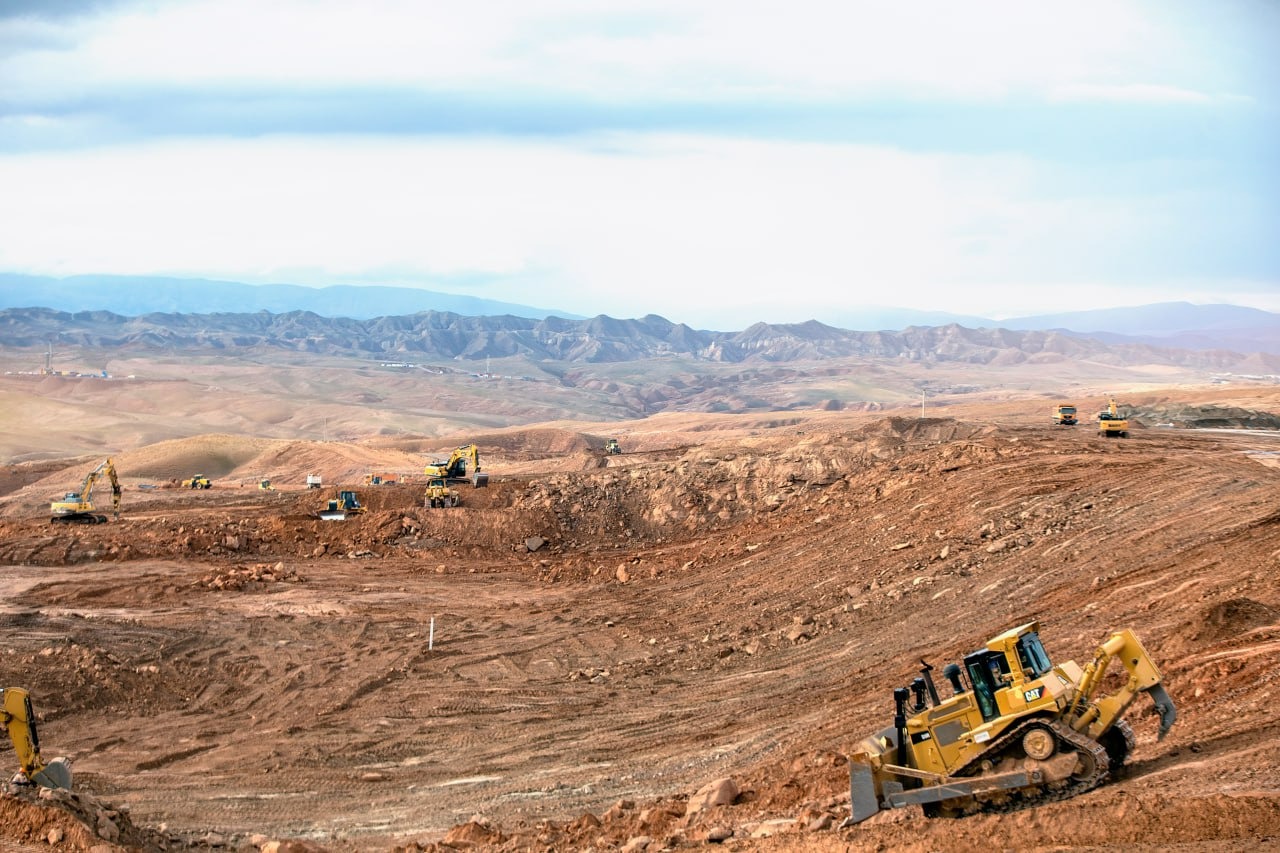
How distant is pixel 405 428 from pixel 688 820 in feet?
351

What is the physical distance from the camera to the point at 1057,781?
36.6ft

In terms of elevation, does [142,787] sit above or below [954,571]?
A: below

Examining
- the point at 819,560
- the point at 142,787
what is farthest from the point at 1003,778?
the point at 819,560

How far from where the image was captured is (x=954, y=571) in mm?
24469

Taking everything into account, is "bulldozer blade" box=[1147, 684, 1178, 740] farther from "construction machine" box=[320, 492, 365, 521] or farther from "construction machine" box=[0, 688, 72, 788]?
"construction machine" box=[320, 492, 365, 521]

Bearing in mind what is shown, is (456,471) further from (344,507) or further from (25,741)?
(25,741)

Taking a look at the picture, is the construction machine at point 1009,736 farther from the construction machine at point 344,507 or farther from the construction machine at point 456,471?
the construction machine at point 456,471

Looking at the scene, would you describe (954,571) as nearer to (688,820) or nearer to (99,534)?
(688,820)

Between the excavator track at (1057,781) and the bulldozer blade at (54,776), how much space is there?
11.1 metres

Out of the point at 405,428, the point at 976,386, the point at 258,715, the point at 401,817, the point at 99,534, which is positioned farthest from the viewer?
the point at 976,386

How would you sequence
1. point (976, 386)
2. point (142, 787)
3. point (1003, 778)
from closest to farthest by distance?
point (1003, 778) → point (142, 787) → point (976, 386)

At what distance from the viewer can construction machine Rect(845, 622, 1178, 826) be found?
1116 cm

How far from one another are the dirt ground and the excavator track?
0.45 metres

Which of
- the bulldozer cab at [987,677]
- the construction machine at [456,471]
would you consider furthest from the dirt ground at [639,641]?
the construction machine at [456,471]
